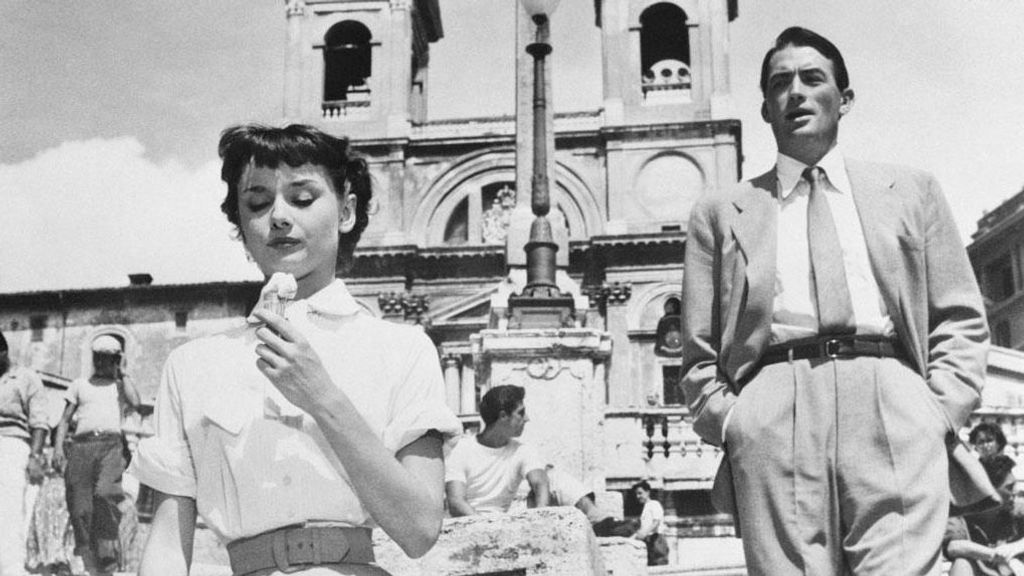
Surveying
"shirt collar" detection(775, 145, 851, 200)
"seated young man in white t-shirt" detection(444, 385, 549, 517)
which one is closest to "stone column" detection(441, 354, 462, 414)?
"seated young man in white t-shirt" detection(444, 385, 549, 517)

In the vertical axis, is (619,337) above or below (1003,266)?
below

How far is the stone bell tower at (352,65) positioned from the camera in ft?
131

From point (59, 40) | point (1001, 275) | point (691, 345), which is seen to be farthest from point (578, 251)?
point (691, 345)

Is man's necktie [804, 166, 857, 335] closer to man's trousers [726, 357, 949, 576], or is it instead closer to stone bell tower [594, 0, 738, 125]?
man's trousers [726, 357, 949, 576]

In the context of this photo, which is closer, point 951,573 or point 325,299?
point 325,299

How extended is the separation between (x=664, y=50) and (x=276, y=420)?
3933 centimetres

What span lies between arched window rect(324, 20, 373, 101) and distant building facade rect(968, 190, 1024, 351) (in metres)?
Result: 20.8

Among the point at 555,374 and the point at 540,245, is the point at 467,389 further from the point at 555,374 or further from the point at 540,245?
the point at 555,374

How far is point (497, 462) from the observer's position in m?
6.91

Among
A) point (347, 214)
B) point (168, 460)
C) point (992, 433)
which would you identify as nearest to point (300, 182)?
point (347, 214)

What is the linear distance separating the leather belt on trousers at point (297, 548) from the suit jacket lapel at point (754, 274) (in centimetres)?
151

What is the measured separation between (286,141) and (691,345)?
1.51 m

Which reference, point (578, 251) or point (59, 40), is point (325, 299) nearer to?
point (59, 40)

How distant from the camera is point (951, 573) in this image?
21.0ft
